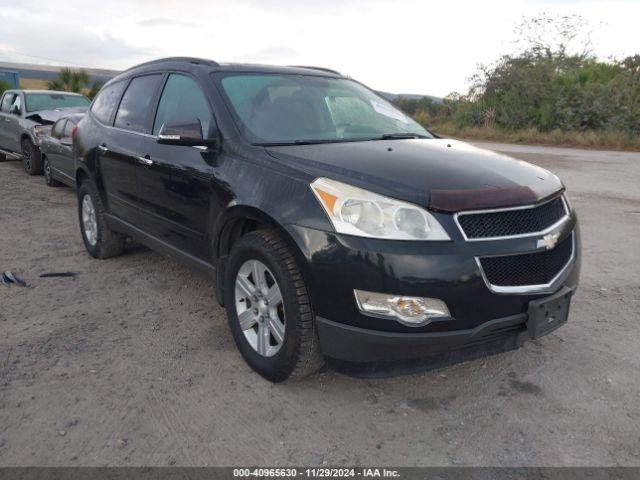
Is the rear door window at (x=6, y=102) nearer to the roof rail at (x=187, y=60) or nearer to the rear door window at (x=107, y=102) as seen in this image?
the rear door window at (x=107, y=102)

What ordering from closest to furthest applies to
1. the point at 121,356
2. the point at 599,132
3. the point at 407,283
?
the point at 407,283 → the point at 121,356 → the point at 599,132

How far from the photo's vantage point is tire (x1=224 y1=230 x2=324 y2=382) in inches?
105

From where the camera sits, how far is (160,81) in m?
4.17

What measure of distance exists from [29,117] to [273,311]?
9367 mm

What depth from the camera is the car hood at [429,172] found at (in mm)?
2535

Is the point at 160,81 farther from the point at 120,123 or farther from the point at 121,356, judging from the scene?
the point at 121,356

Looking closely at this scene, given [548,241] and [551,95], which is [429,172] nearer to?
[548,241]

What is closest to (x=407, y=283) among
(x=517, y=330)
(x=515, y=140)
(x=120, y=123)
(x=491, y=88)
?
(x=517, y=330)

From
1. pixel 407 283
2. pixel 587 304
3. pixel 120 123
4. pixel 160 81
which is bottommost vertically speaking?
pixel 587 304

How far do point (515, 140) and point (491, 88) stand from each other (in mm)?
5761

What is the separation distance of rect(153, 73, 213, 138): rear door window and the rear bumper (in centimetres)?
159

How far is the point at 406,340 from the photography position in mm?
2465

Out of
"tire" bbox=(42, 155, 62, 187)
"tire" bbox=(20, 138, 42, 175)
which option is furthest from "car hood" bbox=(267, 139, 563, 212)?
"tire" bbox=(20, 138, 42, 175)

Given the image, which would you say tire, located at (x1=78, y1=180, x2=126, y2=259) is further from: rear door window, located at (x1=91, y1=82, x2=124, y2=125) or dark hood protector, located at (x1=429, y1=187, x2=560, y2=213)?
dark hood protector, located at (x1=429, y1=187, x2=560, y2=213)
